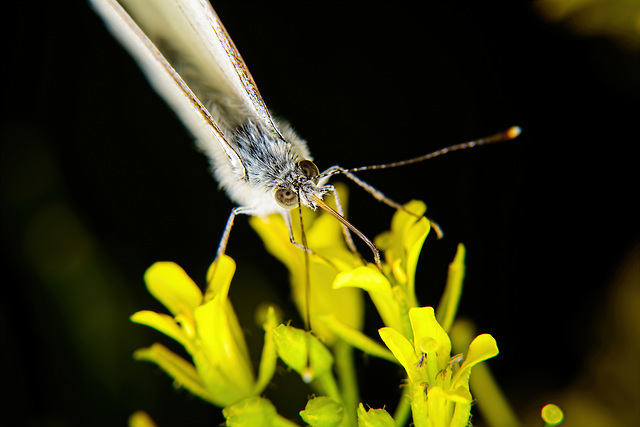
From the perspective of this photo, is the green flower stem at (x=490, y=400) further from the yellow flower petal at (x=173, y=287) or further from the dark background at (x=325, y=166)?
the yellow flower petal at (x=173, y=287)

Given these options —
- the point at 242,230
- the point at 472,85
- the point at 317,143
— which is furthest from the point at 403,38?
the point at 242,230

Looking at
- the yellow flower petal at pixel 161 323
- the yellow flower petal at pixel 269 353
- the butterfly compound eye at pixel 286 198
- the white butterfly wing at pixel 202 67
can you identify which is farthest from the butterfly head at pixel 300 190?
the yellow flower petal at pixel 161 323

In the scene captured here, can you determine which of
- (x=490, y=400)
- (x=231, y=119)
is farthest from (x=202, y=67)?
(x=490, y=400)

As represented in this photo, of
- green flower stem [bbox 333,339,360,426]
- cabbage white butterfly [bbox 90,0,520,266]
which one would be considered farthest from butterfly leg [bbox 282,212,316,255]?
green flower stem [bbox 333,339,360,426]

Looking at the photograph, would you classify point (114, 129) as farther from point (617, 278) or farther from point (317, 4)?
point (617, 278)

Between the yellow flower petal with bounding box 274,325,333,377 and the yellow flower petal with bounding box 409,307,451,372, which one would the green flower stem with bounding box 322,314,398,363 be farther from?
the yellow flower petal with bounding box 409,307,451,372
